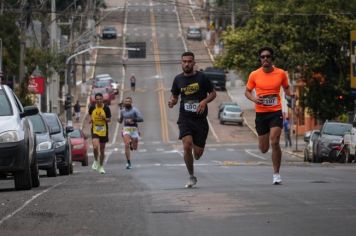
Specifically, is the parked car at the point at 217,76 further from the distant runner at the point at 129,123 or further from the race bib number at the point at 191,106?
the race bib number at the point at 191,106

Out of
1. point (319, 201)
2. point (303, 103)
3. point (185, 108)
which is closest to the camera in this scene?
point (319, 201)

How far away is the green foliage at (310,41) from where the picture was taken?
5341 centimetres

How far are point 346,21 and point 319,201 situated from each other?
43.7m

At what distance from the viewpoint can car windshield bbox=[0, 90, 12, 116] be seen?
16.9 meters

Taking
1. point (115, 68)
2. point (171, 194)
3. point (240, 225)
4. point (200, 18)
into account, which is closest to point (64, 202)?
point (171, 194)

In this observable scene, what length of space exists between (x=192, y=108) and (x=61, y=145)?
10.1 metres

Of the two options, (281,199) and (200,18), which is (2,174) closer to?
(281,199)

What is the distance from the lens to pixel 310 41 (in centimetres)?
5669

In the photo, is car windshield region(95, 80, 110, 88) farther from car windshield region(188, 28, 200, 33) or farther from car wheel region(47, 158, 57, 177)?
car wheel region(47, 158, 57, 177)

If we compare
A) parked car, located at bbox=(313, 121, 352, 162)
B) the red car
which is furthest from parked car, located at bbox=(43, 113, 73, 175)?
parked car, located at bbox=(313, 121, 352, 162)

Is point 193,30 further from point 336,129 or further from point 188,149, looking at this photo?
point 188,149

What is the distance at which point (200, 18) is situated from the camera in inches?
5089

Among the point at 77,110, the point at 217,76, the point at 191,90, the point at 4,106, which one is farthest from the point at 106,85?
the point at 191,90

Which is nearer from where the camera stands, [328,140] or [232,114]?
[328,140]
